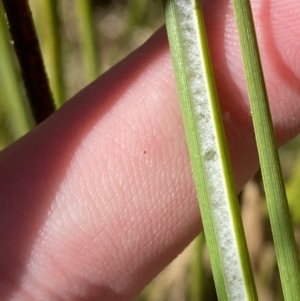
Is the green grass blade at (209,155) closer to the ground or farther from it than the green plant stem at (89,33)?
closer to the ground

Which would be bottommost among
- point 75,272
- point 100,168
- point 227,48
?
point 75,272

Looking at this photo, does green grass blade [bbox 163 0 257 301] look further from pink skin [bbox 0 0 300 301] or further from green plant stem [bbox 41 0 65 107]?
green plant stem [bbox 41 0 65 107]

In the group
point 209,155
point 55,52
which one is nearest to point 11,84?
point 55,52

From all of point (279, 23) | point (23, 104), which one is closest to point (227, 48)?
point (279, 23)

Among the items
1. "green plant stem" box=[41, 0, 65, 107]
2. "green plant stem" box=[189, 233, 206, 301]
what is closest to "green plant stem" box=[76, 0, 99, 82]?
"green plant stem" box=[41, 0, 65, 107]

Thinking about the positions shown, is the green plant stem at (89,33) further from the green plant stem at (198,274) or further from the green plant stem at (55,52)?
the green plant stem at (198,274)

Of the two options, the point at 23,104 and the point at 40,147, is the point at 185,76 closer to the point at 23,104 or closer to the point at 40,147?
the point at 40,147

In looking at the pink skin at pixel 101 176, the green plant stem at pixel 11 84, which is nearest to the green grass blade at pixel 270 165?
the pink skin at pixel 101 176
